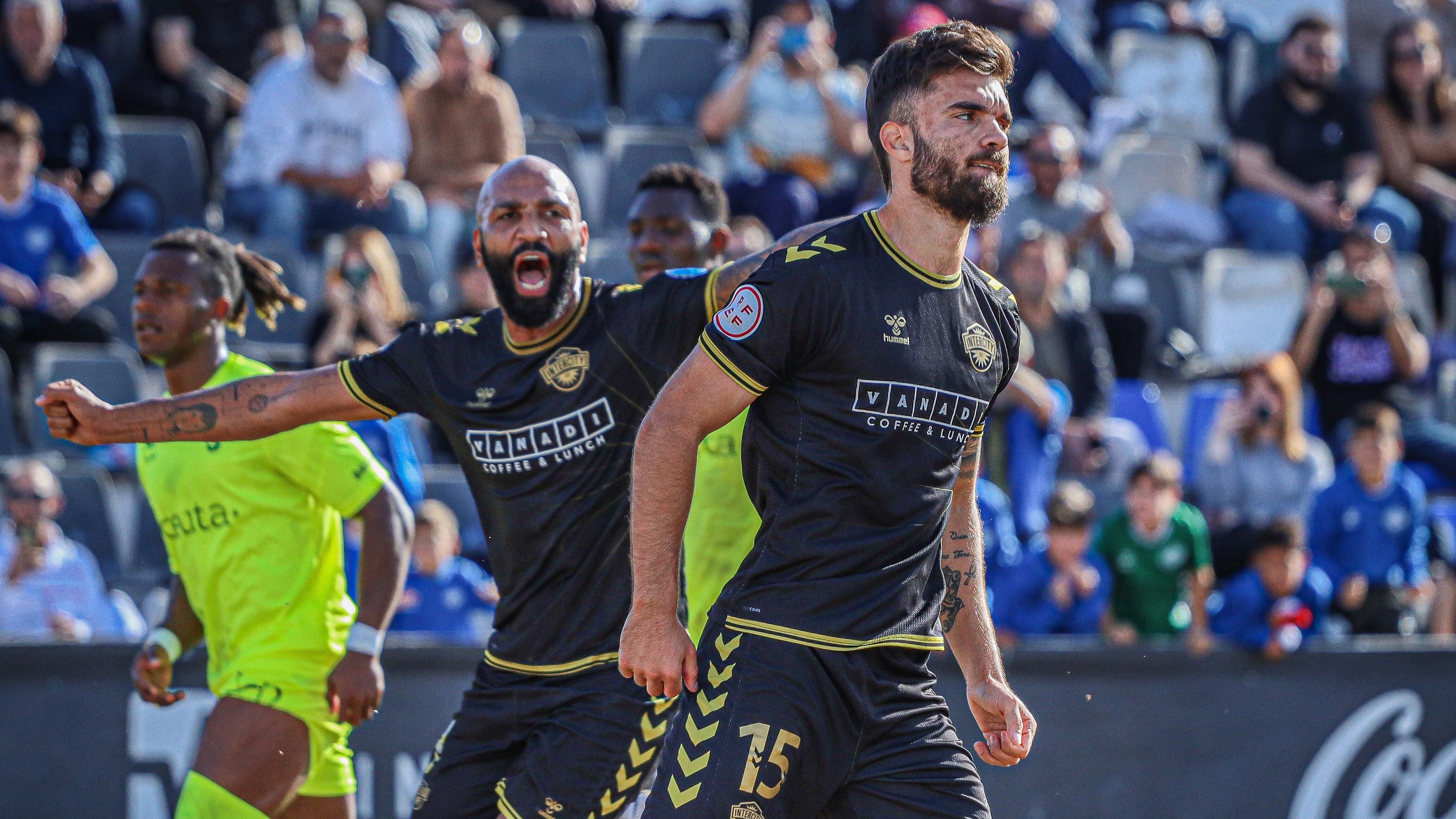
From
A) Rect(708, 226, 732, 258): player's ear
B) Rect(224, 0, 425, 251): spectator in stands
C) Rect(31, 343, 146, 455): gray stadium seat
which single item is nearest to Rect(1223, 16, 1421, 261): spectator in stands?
Rect(224, 0, 425, 251): spectator in stands

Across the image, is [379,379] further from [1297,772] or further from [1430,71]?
[1430,71]

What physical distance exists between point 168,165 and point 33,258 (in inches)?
63.5

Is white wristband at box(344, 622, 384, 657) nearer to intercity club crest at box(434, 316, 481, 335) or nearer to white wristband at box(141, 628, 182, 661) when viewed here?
white wristband at box(141, 628, 182, 661)

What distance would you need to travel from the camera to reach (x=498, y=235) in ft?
16.0

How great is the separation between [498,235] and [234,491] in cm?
140

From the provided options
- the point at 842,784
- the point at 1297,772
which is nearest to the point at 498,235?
the point at 842,784

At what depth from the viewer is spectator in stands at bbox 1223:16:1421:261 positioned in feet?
40.5

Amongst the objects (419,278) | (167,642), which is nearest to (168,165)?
(419,278)

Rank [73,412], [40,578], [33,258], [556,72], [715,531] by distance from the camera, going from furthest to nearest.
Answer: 1. [556,72]
2. [33,258]
3. [40,578]
4. [715,531]
5. [73,412]

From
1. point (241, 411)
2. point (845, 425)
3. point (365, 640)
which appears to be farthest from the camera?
point (365, 640)

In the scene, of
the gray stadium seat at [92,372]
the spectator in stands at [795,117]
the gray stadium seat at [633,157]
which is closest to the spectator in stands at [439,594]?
the gray stadium seat at [92,372]

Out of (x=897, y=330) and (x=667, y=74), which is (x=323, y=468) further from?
(x=667, y=74)

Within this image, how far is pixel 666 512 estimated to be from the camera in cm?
375

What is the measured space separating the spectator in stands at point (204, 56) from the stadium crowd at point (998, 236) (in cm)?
3
